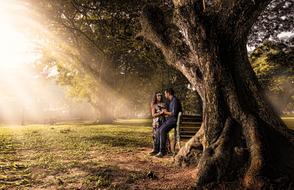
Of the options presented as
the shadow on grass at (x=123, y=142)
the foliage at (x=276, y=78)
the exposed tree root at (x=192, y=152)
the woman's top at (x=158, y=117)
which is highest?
the foliage at (x=276, y=78)

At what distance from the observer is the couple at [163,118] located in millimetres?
10016

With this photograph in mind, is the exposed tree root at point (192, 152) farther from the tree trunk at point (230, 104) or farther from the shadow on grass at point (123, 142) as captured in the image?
the shadow on grass at point (123, 142)

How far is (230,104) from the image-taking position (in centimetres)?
669

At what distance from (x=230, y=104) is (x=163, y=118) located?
4.36m

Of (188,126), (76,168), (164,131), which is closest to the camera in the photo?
(76,168)

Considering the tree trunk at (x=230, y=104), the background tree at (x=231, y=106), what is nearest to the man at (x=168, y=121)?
the background tree at (x=231, y=106)

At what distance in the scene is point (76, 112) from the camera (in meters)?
84.9

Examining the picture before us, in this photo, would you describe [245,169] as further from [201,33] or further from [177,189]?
[201,33]

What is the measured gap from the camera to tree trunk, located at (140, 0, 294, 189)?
234 inches

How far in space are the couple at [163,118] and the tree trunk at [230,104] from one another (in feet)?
7.83

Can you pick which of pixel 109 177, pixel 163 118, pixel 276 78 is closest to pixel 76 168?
pixel 109 177

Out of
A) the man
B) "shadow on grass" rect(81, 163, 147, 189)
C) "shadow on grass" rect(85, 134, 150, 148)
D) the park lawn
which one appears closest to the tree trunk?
the park lawn

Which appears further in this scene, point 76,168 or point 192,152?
point 192,152

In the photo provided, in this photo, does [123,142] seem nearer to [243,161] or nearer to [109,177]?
[109,177]
